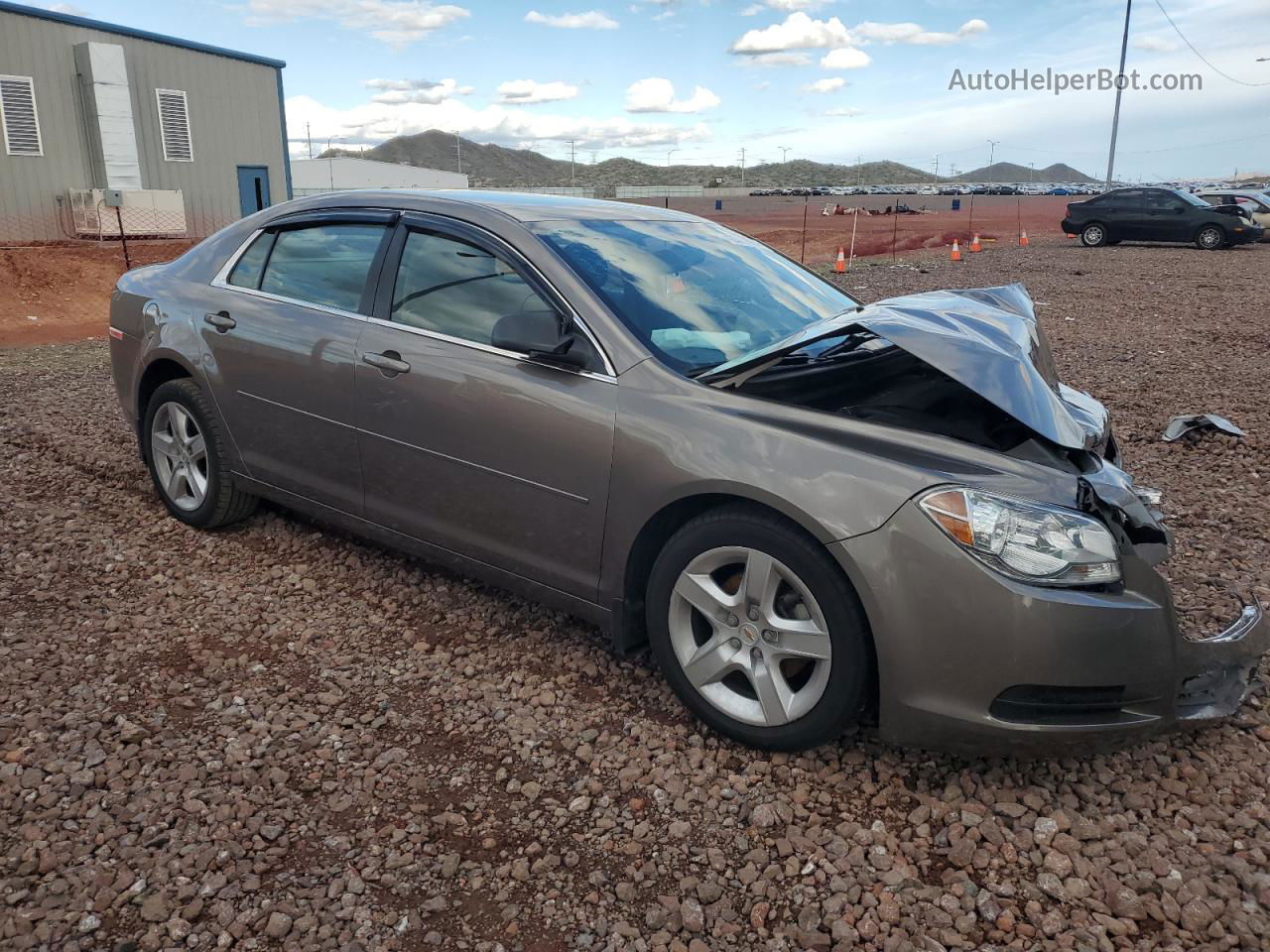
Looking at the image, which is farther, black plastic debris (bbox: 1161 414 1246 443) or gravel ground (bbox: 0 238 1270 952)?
black plastic debris (bbox: 1161 414 1246 443)

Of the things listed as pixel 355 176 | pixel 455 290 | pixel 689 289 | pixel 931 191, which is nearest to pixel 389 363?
A: pixel 455 290

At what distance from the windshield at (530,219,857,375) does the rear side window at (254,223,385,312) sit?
2.75 feet

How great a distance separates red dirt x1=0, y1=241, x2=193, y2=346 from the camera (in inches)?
586

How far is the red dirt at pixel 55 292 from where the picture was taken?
1488cm

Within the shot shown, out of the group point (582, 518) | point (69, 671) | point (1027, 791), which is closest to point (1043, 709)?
point (1027, 791)

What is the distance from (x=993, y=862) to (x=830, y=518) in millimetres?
1024

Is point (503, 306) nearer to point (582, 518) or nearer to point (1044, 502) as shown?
point (582, 518)

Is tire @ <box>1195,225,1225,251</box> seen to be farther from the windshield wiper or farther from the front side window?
the front side window

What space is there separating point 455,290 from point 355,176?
5987cm

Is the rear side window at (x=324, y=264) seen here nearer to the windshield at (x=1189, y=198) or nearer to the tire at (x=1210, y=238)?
the tire at (x=1210, y=238)

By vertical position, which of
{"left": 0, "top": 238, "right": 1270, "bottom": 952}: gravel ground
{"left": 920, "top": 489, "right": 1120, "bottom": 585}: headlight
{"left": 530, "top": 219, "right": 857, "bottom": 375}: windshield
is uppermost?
{"left": 530, "top": 219, "right": 857, "bottom": 375}: windshield

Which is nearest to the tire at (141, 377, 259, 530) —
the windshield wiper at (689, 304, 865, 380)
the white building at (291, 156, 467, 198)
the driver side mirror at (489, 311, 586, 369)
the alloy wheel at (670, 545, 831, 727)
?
the driver side mirror at (489, 311, 586, 369)

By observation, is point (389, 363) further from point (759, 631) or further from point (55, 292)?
point (55, 292)

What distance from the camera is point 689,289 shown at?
140 inches
